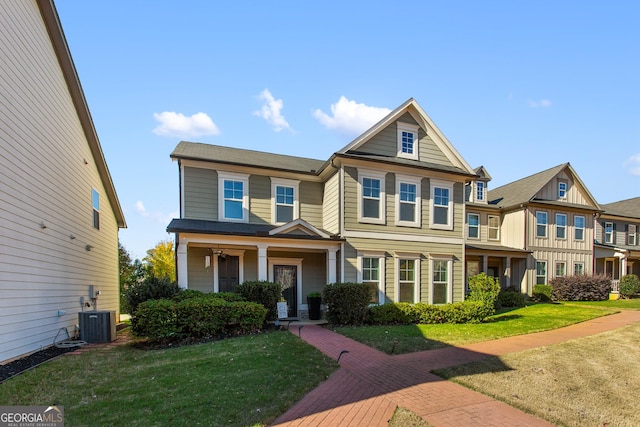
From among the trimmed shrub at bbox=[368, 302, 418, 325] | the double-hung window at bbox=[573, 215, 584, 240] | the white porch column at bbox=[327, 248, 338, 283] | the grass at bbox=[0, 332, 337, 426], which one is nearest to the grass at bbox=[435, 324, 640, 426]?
the grass at bbox=[0, 332, 337, 426]

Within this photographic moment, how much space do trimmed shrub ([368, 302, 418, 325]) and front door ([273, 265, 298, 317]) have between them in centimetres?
362

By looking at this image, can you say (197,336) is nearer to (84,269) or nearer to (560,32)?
(84,269)

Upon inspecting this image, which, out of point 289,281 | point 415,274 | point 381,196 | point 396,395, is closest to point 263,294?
point 289,281

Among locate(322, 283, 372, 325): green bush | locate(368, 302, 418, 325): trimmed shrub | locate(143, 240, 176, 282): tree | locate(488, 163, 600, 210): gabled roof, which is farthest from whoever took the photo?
locate(143, 240, 176, 282): tree

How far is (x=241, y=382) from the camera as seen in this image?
532 centimetres

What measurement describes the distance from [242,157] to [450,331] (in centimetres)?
1073

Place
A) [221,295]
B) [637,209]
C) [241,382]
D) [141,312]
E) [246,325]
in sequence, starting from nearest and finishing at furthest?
[241,382] → [141,312] → [246,325] → [221,295] → [637,209]

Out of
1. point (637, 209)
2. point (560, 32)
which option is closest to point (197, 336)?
point (560, 32)

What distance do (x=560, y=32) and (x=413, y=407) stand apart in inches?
449

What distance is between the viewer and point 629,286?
21.3m

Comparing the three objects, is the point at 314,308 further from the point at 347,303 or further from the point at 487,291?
the point at 487,291

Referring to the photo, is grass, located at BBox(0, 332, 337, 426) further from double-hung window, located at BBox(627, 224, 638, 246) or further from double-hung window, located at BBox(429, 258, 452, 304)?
double-hung window, located at BBox(627, 224, 638, 246)

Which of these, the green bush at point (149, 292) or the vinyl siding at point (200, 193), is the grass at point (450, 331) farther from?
the vinyl siding at point (200, 193)

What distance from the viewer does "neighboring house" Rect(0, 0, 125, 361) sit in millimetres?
6648
